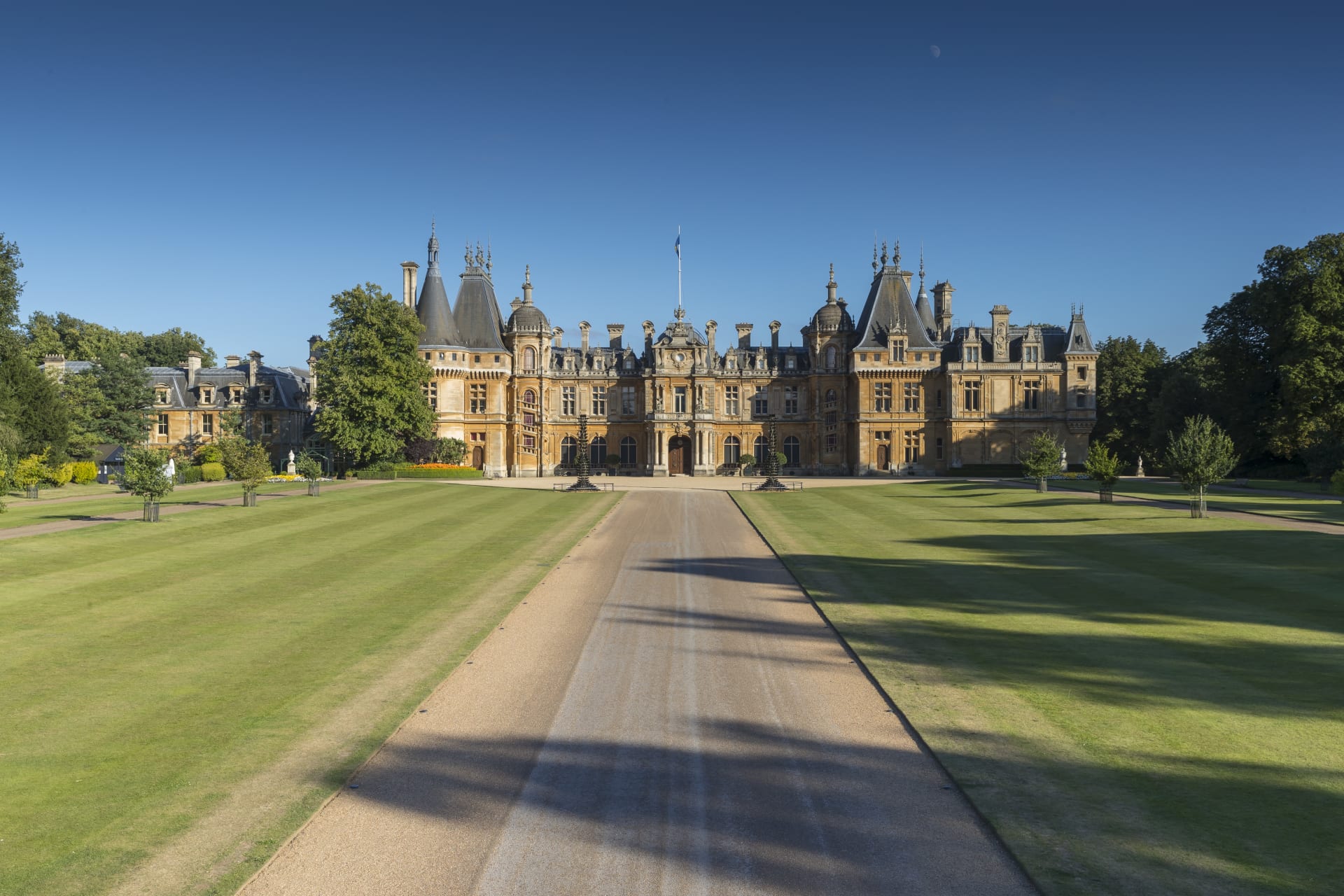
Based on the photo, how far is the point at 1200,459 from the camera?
3225 cm

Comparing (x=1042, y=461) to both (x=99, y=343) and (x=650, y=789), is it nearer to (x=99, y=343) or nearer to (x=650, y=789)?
(x=650, y=789)

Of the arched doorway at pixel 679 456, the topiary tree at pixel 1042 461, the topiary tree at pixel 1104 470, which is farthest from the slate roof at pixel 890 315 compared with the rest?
Result: the topiary tree at pixel 1104 470

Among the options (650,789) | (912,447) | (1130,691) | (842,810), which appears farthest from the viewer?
(912,447)

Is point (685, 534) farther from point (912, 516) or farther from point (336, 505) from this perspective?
point (336, 505)

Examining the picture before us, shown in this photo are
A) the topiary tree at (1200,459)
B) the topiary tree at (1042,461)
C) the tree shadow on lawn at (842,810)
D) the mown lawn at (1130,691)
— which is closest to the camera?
the tree shadow on lawn at (842,810)

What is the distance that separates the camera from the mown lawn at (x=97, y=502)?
32250 mm

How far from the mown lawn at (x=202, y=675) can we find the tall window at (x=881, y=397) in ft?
184

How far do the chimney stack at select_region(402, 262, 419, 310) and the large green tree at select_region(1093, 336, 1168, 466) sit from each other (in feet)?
206

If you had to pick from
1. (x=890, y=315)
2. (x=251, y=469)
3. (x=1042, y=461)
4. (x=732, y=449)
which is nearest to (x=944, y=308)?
(x=890, y=315)

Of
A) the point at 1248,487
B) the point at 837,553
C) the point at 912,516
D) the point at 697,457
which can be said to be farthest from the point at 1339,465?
the point at 697,457

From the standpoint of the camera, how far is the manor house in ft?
246

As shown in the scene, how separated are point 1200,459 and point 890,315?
158 ft

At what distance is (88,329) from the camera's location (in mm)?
97750

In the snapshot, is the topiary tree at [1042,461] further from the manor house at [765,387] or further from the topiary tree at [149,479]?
→ the topiary tree at [149,479]
